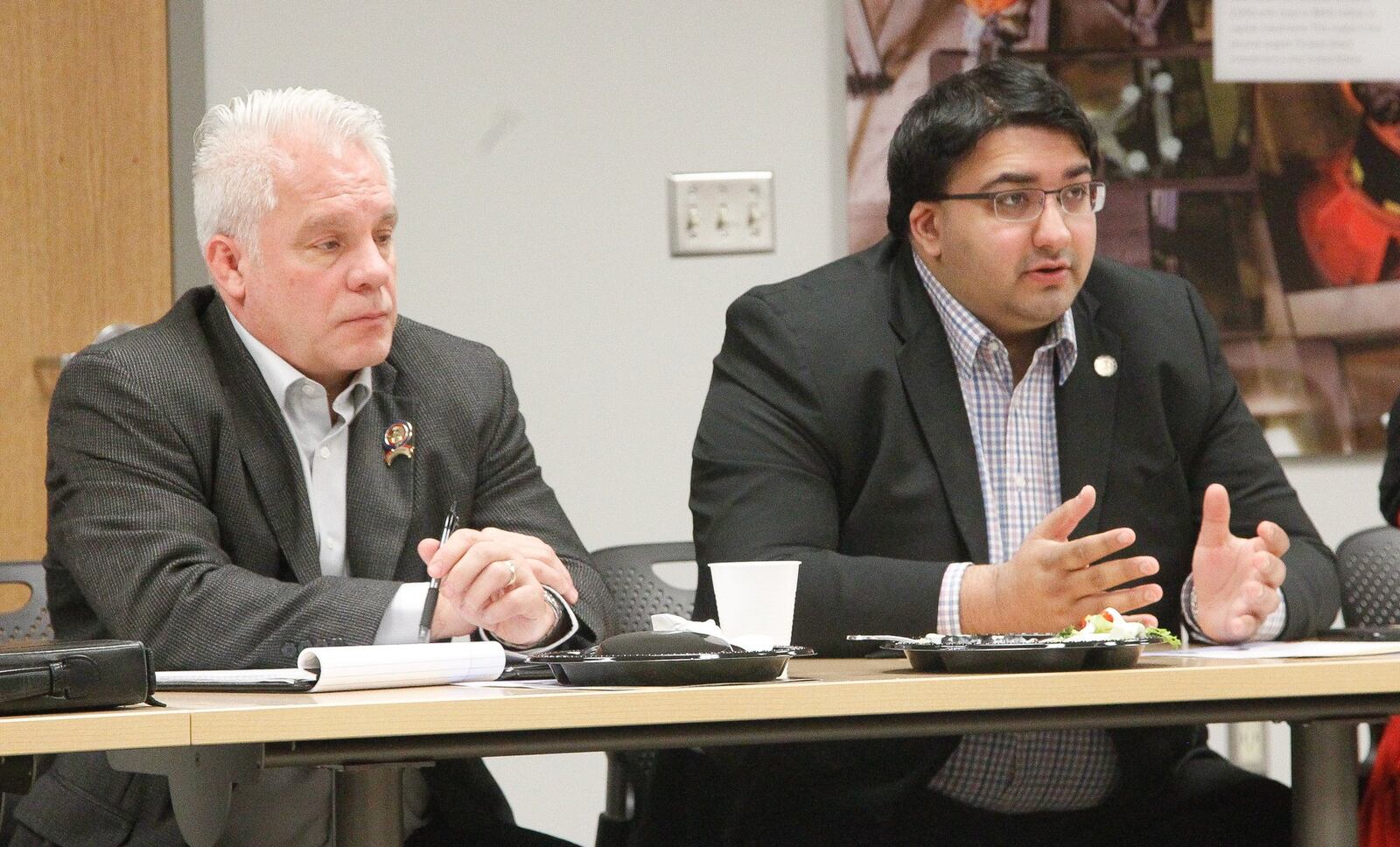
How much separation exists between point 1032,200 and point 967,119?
0.15 metres

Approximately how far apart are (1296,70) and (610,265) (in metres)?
1.50

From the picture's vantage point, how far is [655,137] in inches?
140

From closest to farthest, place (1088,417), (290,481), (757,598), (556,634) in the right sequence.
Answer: (757,598), (556,634), (290,481), (1088,417)

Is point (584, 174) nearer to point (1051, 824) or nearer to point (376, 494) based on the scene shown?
point (376, 494)

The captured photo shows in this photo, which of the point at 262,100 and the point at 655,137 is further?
the point at 655,137

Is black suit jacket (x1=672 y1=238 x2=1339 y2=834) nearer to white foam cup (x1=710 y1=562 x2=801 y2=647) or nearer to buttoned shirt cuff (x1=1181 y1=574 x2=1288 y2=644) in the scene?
buttoned shirt cuff (x1=1181 y1=574 x2=1288 y2=644)

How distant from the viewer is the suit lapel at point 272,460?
7.14 ft

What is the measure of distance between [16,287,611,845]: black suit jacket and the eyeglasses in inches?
29.4

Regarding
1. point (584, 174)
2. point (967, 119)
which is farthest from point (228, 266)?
point (584, 174)

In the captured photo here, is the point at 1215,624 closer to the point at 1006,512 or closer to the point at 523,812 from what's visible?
the point at 1006,512

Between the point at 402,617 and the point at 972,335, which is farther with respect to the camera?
the point at 972,335

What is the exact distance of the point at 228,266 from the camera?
2.34 metres

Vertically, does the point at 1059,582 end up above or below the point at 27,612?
above

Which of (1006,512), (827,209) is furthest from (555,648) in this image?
(827,209)
